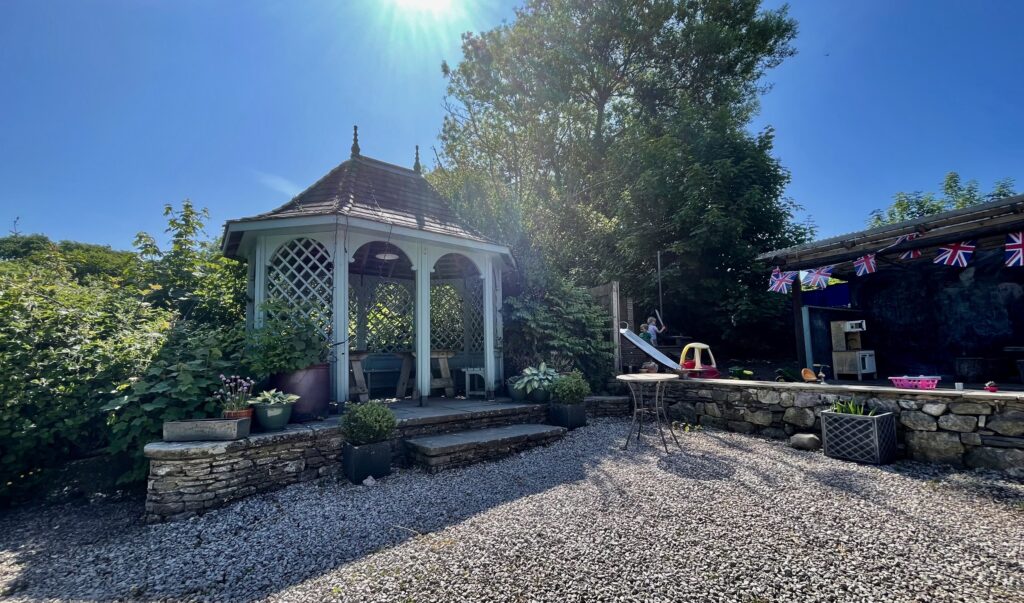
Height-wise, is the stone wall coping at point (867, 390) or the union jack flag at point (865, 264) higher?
the union jack flag at point (865, 264)

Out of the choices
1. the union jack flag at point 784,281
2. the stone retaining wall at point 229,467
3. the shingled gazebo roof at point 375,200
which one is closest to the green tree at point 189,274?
the shingled gazebo roof at point 375,200

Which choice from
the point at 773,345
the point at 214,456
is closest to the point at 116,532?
the point at 214,456

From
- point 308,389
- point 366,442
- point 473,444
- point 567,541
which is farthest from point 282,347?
point 567,541

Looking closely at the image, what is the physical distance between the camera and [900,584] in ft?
6.82

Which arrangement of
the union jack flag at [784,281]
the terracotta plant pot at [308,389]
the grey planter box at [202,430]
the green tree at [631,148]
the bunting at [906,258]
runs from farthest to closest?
the green tree at [631,148] → the union jack flag at [784,281] → the bunting at [906,258] → the terracotta plant pot at [308,389] → the grey planter box at [202,430]

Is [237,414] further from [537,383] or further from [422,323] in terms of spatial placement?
[537,383]

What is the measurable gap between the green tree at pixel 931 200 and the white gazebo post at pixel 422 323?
20.8 m

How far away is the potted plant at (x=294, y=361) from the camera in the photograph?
4430 mm

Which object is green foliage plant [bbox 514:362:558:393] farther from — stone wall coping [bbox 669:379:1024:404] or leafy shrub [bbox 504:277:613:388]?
stone wall coping [bbox 669:379:1024:404]

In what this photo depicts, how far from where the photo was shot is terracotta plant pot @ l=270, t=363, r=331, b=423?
453cm

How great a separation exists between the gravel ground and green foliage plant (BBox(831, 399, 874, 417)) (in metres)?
0.56

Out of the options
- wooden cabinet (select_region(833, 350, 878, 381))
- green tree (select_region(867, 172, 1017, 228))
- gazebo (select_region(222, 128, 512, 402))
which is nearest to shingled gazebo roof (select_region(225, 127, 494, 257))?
gazebo (select_region(222, 128, 512, 402))

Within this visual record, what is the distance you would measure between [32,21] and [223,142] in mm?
2504

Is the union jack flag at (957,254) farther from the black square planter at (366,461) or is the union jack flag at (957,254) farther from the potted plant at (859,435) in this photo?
the black square planter at (366,461)
